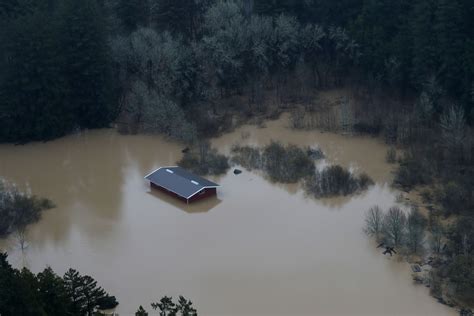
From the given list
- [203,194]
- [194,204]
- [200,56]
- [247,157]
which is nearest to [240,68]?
[200,56]

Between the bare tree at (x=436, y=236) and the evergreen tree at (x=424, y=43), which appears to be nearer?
the bare tree at (x=436, y=236)

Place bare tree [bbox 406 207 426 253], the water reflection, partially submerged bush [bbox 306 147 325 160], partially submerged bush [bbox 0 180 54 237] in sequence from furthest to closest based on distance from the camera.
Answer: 1. partially submerged bush [bbox 306 147 325 160]
2. the water reflection
3. partially submerged bush [bbox 0 180 54 237]
4. bare tree [bbox 406 207 426 253]

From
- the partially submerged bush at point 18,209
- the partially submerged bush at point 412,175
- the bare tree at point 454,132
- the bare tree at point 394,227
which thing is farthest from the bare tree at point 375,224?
the partially submerged bush at point 18,209

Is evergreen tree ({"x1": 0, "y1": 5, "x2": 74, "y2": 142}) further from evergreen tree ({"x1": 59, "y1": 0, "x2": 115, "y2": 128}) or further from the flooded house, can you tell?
the flooded house

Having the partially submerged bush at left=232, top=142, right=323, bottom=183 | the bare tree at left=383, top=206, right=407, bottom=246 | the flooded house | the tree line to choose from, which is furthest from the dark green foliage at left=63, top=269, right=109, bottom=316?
the tree line

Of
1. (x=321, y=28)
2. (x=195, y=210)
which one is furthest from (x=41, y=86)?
(x=321, y=28)

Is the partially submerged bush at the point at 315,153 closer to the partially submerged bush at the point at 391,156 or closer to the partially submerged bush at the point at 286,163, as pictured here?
the partially submerged bush at the point at 286,163
